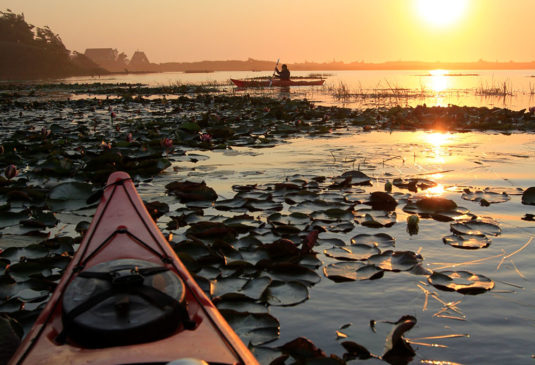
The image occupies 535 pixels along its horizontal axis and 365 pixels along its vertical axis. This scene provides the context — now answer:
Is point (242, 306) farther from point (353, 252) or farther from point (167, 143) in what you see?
point (167, 143)

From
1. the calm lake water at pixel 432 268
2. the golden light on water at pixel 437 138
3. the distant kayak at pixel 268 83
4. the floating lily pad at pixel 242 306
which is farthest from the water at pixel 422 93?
the floating lily pad at pixel 242 306

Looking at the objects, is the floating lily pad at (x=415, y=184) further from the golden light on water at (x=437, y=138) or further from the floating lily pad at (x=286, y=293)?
the golden light on water at (x=437, y=138)

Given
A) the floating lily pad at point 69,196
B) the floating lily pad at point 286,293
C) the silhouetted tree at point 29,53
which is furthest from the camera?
the silhouetted tree at point 29,53

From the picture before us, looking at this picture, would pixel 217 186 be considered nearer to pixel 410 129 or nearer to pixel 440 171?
pixel 440 171

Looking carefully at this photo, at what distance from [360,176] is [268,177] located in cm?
116

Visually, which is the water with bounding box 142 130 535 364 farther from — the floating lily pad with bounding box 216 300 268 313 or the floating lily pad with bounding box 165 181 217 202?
the floating lily pad with bounding box 165 181 217 202

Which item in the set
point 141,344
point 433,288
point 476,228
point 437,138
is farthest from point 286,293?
point 437,138

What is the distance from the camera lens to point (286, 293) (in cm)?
271

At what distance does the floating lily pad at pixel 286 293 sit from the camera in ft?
8.66

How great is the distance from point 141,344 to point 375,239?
7.11 ft

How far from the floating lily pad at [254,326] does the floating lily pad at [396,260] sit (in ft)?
3.42

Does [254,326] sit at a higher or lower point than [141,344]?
lower

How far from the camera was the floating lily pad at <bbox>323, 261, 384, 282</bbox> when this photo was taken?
2949mm

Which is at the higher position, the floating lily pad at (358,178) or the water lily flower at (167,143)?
the water lily flower at (167,143)
